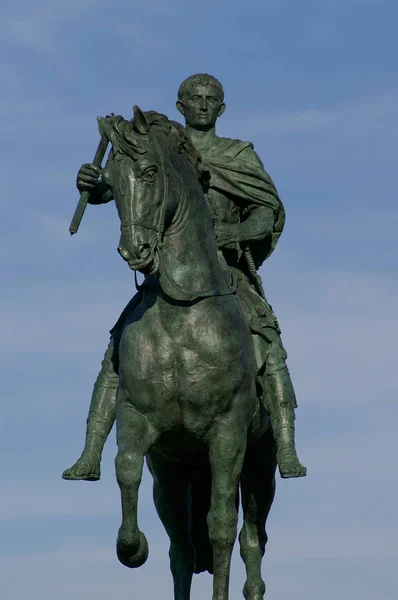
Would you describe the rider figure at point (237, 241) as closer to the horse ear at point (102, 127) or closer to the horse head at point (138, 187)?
the horse ear at point (102, 127)

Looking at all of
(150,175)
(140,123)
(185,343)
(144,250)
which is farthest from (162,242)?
(140,123)

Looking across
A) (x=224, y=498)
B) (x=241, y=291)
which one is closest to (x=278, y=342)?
(x=241, y=291)

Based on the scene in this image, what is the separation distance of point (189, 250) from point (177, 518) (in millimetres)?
3581

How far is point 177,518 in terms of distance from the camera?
2342 centimetres

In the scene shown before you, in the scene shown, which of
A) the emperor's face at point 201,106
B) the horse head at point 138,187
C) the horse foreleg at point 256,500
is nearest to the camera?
the horse head at point 138,187

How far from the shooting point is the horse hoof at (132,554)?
21688mm

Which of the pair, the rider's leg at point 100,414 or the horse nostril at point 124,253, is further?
the rider's leg at point 100,414

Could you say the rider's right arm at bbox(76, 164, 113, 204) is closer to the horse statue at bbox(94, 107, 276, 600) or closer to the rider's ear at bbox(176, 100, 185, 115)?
the horse statue at bbox(94, 107, 276, 600)

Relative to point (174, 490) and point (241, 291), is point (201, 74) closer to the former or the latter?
point (241, 291)

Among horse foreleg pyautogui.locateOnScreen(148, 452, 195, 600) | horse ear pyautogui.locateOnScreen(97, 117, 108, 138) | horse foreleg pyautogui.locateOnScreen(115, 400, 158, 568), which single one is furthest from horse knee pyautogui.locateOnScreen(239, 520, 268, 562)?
horse ear pyautogui.locateOnScreen(97, 117, 108, 138)

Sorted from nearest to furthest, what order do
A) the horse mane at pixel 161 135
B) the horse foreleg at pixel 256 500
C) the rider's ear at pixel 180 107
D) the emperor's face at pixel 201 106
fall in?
the horse mane at pixel 161 135, the emperor's face at pixel 201 106, the rider's ear at pixel 180 107, the horse foreleg at pixel 256 500

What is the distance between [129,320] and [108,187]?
139 cm

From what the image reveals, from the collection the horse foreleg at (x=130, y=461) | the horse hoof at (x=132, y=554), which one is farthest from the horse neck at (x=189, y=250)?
the horse hoof at (x=132, y=554)

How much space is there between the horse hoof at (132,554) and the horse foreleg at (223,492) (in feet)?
2.38
